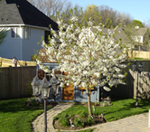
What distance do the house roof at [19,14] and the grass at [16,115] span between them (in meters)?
12.4

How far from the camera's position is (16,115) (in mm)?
9562

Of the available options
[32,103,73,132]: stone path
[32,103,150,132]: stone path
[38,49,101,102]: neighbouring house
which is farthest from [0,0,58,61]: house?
[32,103,150,132]: stone path

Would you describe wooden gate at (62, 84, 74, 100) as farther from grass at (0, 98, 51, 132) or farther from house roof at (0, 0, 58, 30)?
house roof at (0, 0, 58, 30)

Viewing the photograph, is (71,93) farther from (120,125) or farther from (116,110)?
(120,125)

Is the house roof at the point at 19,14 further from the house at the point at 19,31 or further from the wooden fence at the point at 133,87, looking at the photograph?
the wooden fence at the point at 133,87

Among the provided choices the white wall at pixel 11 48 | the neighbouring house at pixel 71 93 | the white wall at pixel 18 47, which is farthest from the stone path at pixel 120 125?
the white wall at pixel 11 48

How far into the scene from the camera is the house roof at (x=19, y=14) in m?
22.7

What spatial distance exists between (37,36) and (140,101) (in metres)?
15.1

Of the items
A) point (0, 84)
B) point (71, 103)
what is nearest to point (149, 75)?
point (71, 103)

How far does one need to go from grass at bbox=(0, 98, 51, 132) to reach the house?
36.3 ft

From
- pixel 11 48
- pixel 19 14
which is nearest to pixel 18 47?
pixel 11 48

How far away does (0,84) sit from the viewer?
1284 cm

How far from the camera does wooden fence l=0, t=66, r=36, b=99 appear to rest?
13000mm

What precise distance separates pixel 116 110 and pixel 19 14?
1673 centimetres
